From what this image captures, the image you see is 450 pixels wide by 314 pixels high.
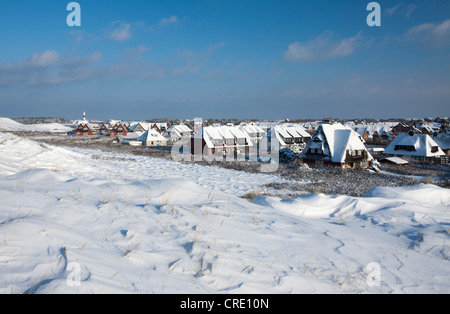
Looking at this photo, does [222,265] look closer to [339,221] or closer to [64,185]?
[339,221]

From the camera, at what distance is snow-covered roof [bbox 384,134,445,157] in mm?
41859

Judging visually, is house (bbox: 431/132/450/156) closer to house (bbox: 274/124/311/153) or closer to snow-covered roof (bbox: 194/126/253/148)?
house (bbox: 274/124/311/153)

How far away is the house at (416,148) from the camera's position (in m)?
41.8

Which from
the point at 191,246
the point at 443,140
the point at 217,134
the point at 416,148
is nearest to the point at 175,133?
the point at 217,134

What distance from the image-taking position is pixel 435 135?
5294 cm

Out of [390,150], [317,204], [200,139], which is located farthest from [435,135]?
[317,204]

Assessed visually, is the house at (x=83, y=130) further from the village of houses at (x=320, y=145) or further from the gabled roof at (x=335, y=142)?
the gabled roof at (x=335, y=142)

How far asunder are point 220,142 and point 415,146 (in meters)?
32.4

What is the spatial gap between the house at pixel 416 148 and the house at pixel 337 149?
14.1m

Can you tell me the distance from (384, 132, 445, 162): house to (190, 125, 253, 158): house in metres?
25.7

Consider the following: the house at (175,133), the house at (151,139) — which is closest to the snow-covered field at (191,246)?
the house at (151,139)

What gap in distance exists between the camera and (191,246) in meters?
3.97
